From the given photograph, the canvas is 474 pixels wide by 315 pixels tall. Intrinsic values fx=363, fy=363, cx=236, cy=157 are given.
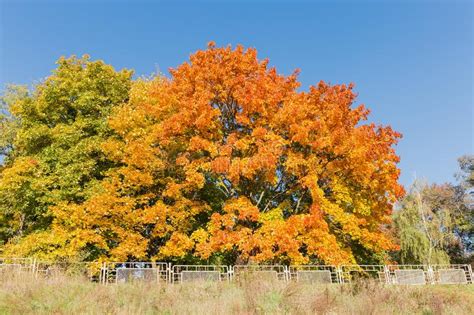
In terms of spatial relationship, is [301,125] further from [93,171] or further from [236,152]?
[93,171]

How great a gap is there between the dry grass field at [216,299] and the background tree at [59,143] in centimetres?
940

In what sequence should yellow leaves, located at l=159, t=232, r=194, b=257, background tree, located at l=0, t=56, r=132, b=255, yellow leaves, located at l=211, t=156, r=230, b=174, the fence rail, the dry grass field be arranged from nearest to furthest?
1. the dry grass field
2. the fence rail
3. yellow leaves, located at l=211, t=156, r=230, b=174
4. yellow leaves, located at l=159, t=232, r=194, b=257
5. background tree, located at l=0, t=56, r=132, b=255

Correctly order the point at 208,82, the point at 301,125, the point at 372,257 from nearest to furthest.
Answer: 1. the point at 301,125
2. the point at 208,82
3. the point at 372,257

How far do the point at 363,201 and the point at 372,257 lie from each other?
6.31 meters

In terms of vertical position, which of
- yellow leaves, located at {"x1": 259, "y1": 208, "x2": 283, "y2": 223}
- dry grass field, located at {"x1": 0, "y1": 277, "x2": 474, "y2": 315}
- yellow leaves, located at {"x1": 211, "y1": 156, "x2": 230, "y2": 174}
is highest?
yellow leaves, located at {"x1": 211, "y1": 156, "x2": 230, "y2": 174}

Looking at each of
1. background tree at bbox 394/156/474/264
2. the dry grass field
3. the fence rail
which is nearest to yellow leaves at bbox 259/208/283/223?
the fence rail

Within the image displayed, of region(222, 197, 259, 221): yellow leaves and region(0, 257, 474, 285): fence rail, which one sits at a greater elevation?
region(222, 197, 259, 221): yellow leaves

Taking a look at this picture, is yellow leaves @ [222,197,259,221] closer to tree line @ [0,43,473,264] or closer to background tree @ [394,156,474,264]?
tree line @ [0,43,473,264]

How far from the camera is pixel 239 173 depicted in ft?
53.7

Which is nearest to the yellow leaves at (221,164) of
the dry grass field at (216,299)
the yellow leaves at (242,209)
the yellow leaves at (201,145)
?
the yellow leaves at (201,145)

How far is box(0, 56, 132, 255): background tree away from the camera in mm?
18594

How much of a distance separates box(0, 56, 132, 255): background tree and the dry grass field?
940 cm

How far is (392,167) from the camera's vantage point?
61.9 ft

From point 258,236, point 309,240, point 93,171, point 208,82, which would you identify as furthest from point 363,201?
point 93,171
